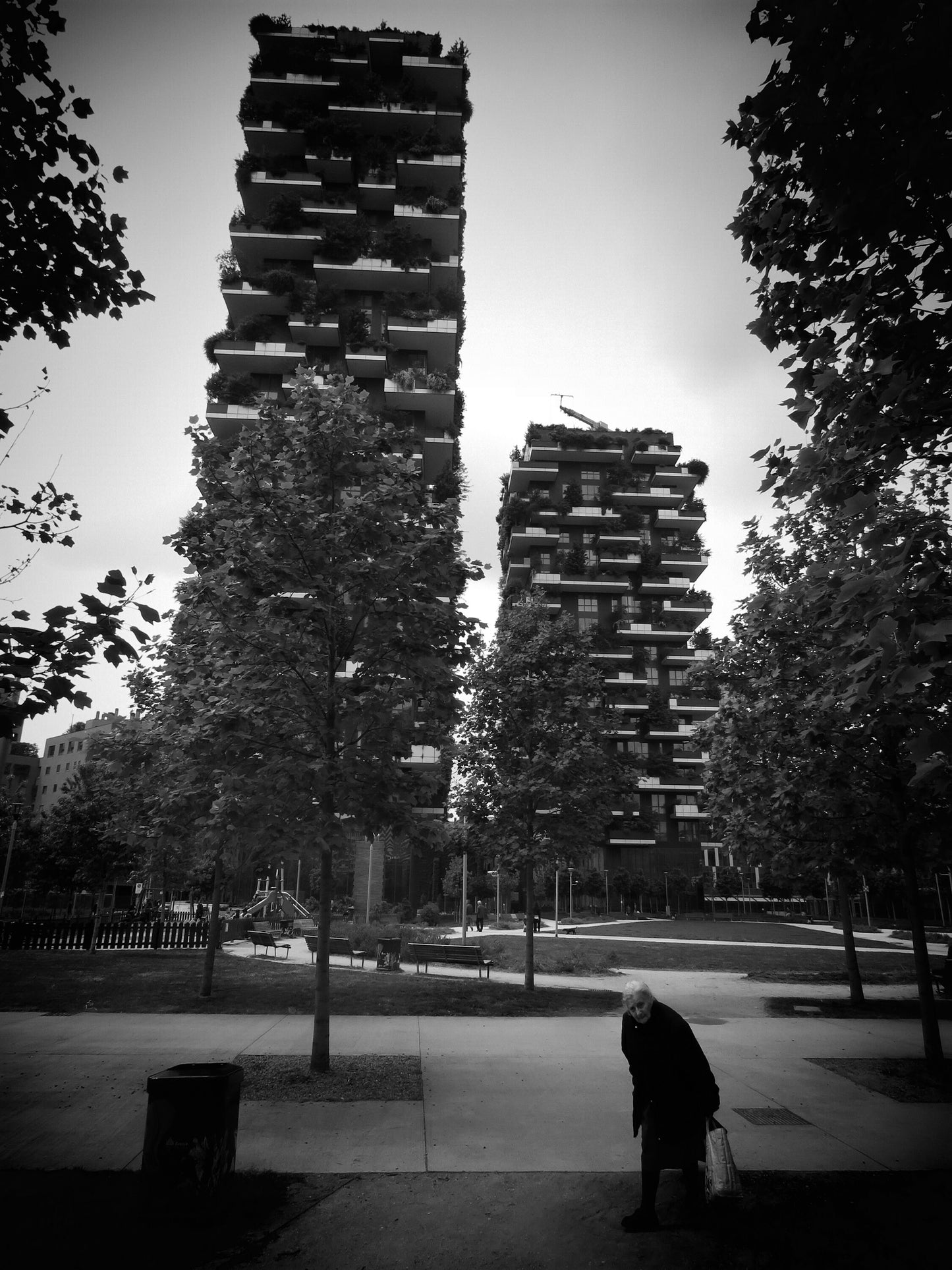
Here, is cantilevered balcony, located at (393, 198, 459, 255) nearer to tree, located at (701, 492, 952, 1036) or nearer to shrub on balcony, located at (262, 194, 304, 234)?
shrub on balcony, located at (262, 194, 304, 234)

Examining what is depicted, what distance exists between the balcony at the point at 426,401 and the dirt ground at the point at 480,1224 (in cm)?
4554

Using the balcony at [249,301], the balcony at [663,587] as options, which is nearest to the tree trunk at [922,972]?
the balcony at [249,301]

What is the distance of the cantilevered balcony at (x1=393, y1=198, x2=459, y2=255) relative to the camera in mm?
49250

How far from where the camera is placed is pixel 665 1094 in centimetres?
538

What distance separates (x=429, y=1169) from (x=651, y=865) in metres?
59.7

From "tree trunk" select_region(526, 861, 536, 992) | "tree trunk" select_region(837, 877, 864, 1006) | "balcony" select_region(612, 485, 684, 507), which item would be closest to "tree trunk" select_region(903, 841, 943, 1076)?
"tree trunk" select_region(837, 877, 864, 1006)

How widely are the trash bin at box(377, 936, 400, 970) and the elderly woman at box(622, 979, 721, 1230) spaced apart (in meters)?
14.5

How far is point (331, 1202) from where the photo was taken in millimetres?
5500

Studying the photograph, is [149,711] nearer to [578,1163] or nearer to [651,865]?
[578,1163]

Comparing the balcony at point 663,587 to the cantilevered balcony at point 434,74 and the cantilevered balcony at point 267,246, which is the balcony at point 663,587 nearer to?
the cantilevered balcony at point 267,246

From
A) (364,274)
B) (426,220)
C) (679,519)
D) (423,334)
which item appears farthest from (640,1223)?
(679,519)

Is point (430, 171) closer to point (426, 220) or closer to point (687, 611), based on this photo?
point (426, 220)

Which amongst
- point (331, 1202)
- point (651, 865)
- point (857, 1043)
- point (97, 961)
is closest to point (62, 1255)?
point (331, 1202)

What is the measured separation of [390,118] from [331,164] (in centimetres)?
566
